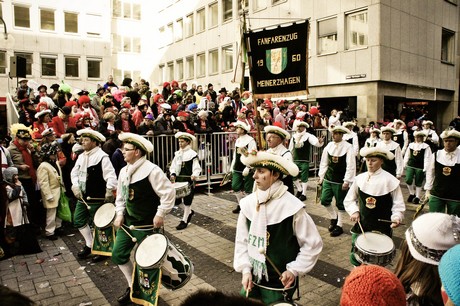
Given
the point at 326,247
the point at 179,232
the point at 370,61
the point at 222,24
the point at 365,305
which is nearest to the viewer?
the point at 365,305

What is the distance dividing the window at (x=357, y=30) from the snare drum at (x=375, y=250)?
60.0ft

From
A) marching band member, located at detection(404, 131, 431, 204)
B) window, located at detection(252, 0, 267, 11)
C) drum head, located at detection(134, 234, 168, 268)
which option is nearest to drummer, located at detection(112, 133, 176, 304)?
drum head, located at detection(134, 234, 168, 268)

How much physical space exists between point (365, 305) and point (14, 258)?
6.82 metres

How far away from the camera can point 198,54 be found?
33812 millimetres

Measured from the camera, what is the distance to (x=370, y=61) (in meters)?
20.2

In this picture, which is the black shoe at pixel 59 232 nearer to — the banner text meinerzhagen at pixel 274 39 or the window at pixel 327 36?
the banner text meinerzhagen at pixel 274 39

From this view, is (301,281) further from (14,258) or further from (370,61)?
(370,61)

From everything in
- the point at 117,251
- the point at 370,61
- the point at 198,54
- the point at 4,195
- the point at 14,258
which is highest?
the point at 198,54

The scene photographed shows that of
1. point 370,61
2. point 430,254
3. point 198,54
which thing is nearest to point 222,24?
point 198,54

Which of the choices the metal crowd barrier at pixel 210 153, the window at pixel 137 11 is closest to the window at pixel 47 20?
the window at pixel 137 11

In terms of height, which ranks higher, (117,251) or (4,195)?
(4,195)

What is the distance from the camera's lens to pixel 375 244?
15.0ft

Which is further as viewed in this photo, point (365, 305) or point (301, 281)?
point (301, 281)

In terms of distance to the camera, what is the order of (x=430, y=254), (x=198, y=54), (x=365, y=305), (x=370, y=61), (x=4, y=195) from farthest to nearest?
(x=198, y=54)
(x=370, y=61)
(x=4, y=195)
(x=430, y=254)
(x=365, y=305)
